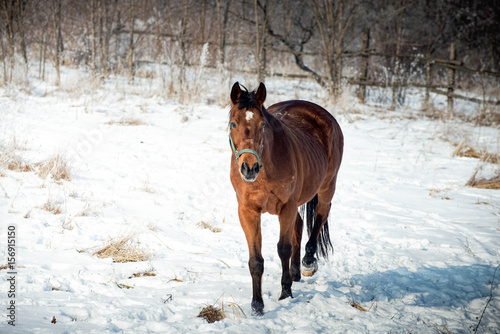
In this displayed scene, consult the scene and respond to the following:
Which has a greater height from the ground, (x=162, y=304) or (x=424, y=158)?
(x=424, y=158)

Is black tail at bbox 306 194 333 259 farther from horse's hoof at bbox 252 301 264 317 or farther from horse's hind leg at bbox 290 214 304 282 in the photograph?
horse's hoof at bbox 252 301 264 317

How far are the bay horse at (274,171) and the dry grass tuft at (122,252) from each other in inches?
42.6

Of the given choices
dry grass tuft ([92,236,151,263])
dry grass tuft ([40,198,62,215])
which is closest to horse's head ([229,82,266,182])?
dry grass tuft ([92,236,151,263])

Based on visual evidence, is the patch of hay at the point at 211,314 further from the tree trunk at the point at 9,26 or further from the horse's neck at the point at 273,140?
the tree trunk at the point at 9,26

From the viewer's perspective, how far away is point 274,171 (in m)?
2.38

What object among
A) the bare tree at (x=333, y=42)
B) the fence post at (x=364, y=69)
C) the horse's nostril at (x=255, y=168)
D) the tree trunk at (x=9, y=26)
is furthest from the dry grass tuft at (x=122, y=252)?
the fence post at (x=364, y=69)

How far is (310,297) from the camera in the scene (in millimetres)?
2664

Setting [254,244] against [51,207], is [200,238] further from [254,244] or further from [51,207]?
[51,207]

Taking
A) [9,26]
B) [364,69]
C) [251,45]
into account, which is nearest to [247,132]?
[9,26]

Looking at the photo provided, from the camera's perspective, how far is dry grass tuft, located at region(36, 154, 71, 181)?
13.8ft

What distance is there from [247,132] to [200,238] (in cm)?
183

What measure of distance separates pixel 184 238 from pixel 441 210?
3327 millimetres

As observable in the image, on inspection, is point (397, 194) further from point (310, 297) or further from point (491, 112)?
point (491, 112)

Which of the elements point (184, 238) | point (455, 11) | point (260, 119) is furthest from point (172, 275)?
point (455, 11)
